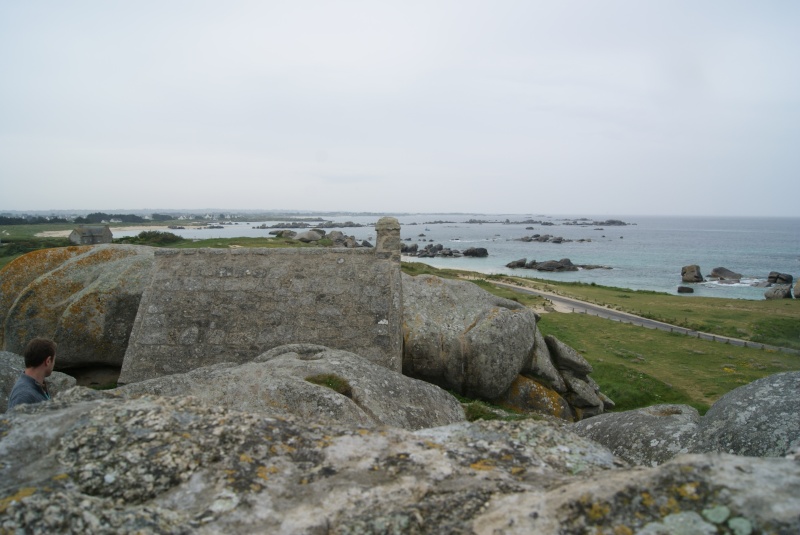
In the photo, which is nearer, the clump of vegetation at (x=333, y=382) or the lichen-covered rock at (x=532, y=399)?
the clump of vegetation at (x=333, y=382)

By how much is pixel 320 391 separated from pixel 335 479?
415 cm

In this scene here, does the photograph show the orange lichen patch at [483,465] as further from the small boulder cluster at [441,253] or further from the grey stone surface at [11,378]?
the small boulder cluster at [441,253]

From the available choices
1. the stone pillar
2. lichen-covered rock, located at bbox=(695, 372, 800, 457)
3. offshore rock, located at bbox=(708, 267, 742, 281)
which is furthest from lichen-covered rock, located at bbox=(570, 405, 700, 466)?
offshore rock, located at bbox=(708, 267, 742, 281)

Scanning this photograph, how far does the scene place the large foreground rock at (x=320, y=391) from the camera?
23.6 feet

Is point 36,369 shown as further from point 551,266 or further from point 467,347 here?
point 551,266

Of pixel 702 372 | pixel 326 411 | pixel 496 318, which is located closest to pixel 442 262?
pixel 702 372

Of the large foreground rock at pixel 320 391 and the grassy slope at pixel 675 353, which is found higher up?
the large foreground rock at pixel 320 391

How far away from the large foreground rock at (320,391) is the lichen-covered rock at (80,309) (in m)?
5.95

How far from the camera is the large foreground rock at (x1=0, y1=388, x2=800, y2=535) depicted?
8.54 feet

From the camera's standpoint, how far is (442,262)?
329 ft

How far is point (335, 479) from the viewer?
3.31 meters

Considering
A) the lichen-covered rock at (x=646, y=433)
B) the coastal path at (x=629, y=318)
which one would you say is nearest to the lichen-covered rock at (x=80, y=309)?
the lichen-covered rock at (x=646, y=433)

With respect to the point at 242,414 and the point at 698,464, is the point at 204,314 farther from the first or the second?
the point at 698,464

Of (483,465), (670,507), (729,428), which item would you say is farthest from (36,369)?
(729,428)
